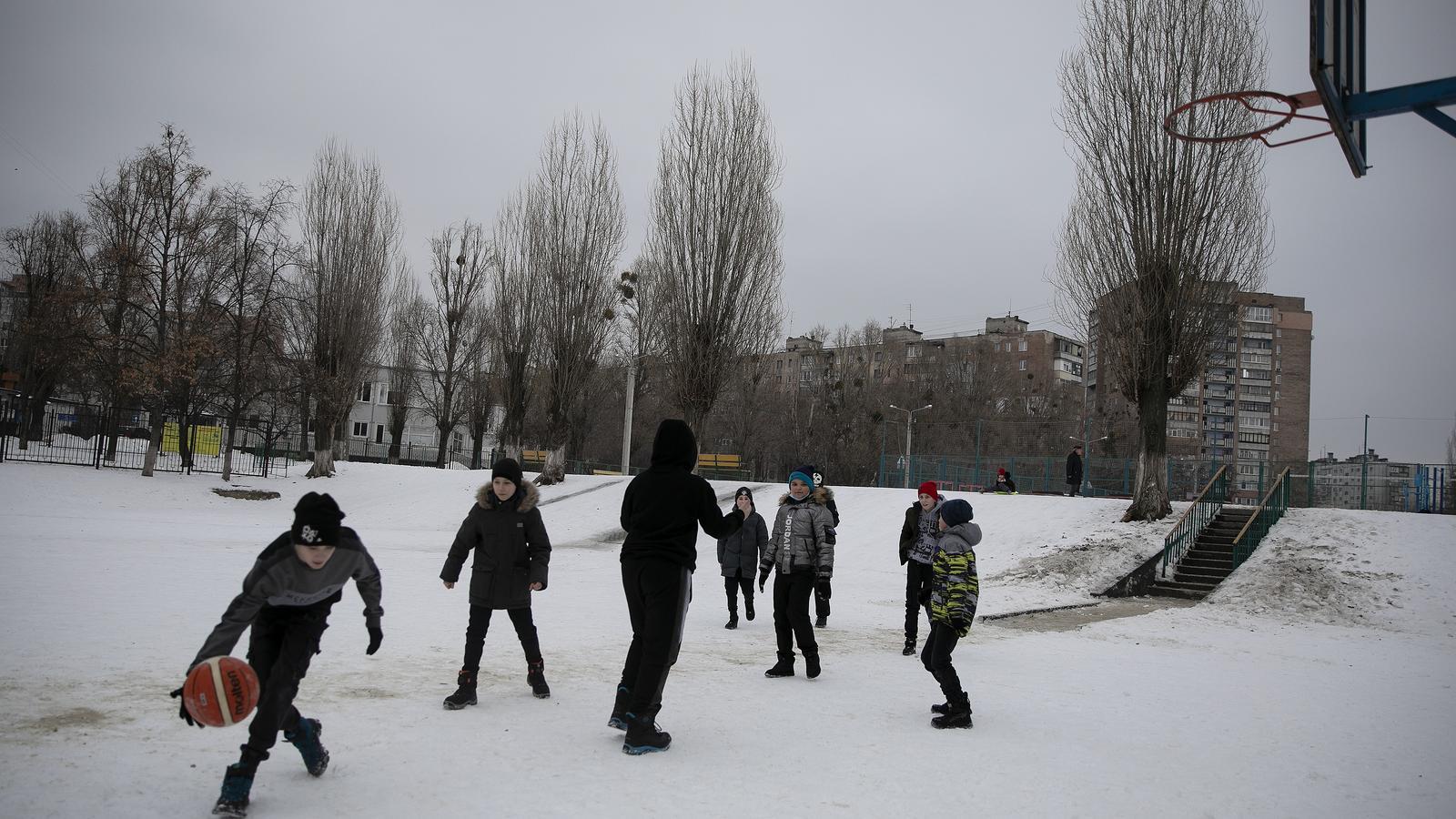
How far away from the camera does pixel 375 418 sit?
3078 inches

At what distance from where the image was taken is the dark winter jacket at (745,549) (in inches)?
437

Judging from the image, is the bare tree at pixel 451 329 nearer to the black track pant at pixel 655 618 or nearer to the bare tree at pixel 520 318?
the bare tree at pixel 520 318

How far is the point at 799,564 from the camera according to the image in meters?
7.91

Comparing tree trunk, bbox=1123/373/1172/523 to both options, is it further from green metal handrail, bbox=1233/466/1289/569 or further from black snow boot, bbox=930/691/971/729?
black snow boot, bbox=930/691/971/729

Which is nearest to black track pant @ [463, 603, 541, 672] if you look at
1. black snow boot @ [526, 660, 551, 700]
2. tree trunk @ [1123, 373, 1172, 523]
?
black snow boot @ [526, 660, 551, 700]

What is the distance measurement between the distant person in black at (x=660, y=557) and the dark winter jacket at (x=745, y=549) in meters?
5.47

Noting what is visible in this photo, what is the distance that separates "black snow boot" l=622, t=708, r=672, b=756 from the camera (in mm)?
5230

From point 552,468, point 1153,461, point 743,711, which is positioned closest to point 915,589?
point 743,711

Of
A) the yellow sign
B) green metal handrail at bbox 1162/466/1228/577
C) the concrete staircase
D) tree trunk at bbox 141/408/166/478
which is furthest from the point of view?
the yellow sign

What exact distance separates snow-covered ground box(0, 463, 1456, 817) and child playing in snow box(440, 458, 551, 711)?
0.52 m

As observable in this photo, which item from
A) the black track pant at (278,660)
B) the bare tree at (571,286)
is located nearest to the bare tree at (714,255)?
the bare tree at (571,286)

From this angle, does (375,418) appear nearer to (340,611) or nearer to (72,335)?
(72,335)

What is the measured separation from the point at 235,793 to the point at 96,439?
28265mm

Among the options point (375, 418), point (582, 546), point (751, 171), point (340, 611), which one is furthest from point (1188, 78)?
point (375, 418)
